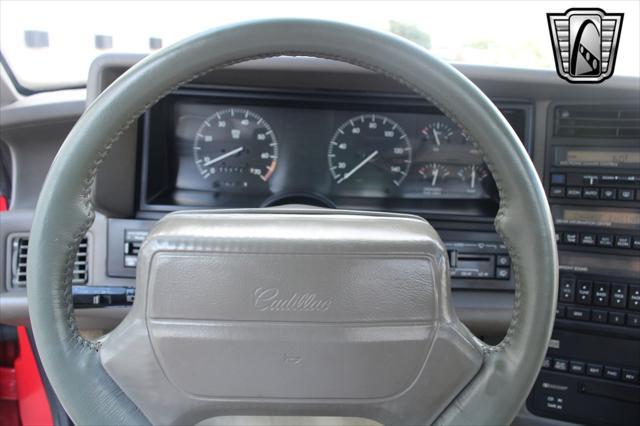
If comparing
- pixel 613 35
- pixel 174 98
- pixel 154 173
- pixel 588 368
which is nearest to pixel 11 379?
pixel 154 173

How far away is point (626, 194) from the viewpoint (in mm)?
1662

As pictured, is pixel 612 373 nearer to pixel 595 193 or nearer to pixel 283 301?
pixel 595 193

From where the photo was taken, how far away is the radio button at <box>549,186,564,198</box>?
171cm

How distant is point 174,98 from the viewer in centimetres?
185

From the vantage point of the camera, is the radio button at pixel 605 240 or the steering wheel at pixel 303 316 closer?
the steering wheel at pixel 303 316

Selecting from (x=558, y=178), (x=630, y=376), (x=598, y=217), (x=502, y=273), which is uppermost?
(x=558, y=178)

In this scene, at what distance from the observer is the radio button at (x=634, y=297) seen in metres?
1.67

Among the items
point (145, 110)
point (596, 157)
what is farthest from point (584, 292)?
point (145, 110)

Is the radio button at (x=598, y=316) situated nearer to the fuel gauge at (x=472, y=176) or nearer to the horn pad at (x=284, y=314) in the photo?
the fuel gauge at (x=472, y=176)

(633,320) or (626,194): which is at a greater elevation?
(626,194)

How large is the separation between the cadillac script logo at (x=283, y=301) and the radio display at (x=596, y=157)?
112 cm

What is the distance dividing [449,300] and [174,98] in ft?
3.98

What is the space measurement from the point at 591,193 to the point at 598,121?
206 millimetres

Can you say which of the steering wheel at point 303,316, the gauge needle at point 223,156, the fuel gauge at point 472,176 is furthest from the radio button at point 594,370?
the gauge needle at point 223,156
